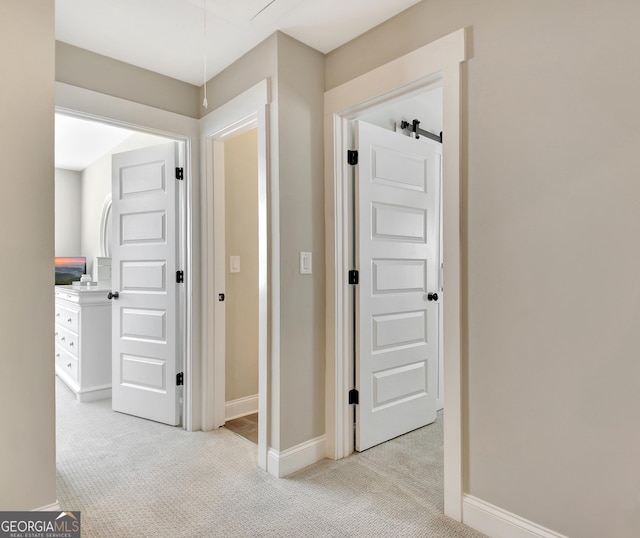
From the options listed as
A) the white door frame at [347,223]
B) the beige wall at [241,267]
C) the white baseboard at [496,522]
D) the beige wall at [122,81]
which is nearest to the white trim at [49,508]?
the white door frame at [347,223]

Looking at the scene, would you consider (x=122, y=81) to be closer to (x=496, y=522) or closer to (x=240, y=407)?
(x=240, y=407)

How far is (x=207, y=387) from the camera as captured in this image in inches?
111

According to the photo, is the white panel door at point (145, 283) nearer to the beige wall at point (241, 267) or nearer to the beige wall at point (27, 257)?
the beige wall at point (241, 267)

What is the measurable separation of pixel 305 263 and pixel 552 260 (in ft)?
Answer: 4.11

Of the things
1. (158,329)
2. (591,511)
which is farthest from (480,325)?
(158,329)

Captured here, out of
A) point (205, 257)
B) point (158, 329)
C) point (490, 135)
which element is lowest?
point (158, 329)

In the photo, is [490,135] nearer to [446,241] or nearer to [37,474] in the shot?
[446,241]

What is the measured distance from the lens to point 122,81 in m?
2.48

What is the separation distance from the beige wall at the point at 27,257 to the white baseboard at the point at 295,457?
101 centimetres

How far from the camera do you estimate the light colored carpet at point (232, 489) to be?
1.72m

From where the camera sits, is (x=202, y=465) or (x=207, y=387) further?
(x=207, y=387)

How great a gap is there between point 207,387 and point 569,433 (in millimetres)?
2199

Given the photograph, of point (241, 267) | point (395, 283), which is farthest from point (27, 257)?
point (395, 283)

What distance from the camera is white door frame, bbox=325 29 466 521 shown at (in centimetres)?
174
